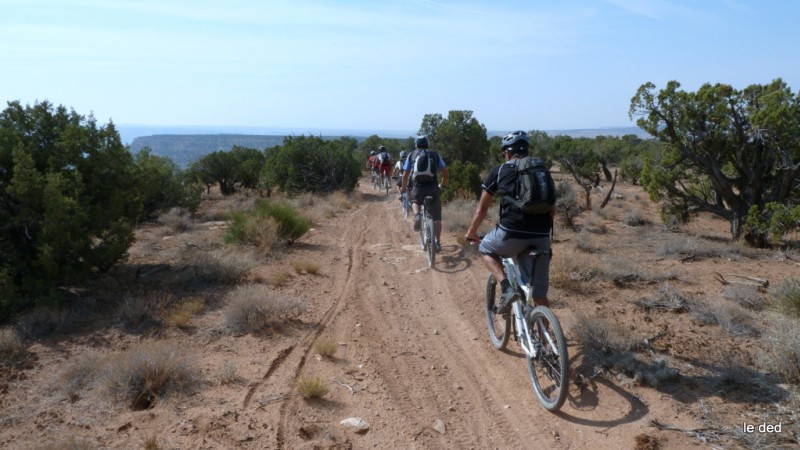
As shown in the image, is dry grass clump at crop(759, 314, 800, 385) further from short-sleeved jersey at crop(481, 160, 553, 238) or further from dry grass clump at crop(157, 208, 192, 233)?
dry grass clump at crop(157, 208, 192, 233)

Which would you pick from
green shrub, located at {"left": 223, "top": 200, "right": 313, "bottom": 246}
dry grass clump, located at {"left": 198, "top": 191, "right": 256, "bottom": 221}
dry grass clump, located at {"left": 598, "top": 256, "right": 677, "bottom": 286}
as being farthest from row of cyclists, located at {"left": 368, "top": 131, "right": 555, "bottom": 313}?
dry grass clump, located at {"left": 198, "top": 191, "right": 256, "bottom": 221}

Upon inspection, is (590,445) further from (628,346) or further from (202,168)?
(202,168)

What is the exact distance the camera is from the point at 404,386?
479cm

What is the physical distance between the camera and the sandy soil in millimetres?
3918

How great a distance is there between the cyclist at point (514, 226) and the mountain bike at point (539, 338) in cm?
8

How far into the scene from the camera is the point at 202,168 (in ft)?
81.8

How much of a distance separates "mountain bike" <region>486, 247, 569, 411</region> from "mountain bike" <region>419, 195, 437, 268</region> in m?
3.83

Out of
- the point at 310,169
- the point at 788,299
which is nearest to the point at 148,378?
the point at 788,299

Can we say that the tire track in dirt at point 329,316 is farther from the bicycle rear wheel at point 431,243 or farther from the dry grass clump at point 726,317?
the dry grass clump at point 726,317

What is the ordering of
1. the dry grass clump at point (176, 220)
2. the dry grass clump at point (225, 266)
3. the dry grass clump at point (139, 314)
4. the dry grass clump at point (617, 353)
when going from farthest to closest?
1. the dry grass clump at point (176, 220)
2. the dry grass clump at point (225, 266)
3. the dry grass clump at point (139, 314)
4. the dry grass clump at point (617, 353)

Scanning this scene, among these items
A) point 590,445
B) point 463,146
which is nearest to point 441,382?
point 590,445

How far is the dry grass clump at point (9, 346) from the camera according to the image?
6.13 meters

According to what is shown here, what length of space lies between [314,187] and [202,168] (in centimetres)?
598

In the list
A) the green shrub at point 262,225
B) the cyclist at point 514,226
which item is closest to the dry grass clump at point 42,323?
the green shrub at point 262,225
